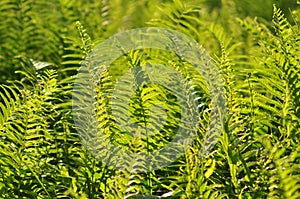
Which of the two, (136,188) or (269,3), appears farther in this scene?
(269,3)

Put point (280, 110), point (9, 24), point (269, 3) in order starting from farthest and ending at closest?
point (269, 3) → point (9, 24) → point (280, 110)

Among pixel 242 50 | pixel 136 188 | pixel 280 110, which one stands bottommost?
pixel 136 188

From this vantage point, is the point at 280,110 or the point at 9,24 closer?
the point at 280,110

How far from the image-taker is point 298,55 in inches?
40.8

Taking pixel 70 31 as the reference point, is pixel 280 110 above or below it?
below

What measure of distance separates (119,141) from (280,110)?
27 centimetres

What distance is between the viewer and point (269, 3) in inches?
81.4

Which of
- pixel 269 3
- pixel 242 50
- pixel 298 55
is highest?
pixel 269 3

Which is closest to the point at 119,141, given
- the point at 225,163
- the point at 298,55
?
the point at 225,163

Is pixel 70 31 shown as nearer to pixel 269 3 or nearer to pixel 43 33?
pixel 43 33

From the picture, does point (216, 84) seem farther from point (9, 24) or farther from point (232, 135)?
point (9, 24)

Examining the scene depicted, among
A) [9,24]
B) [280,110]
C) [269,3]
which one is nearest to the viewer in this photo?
[280,110]

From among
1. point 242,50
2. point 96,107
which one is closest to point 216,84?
point 96,107

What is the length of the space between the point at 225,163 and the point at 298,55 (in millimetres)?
251
